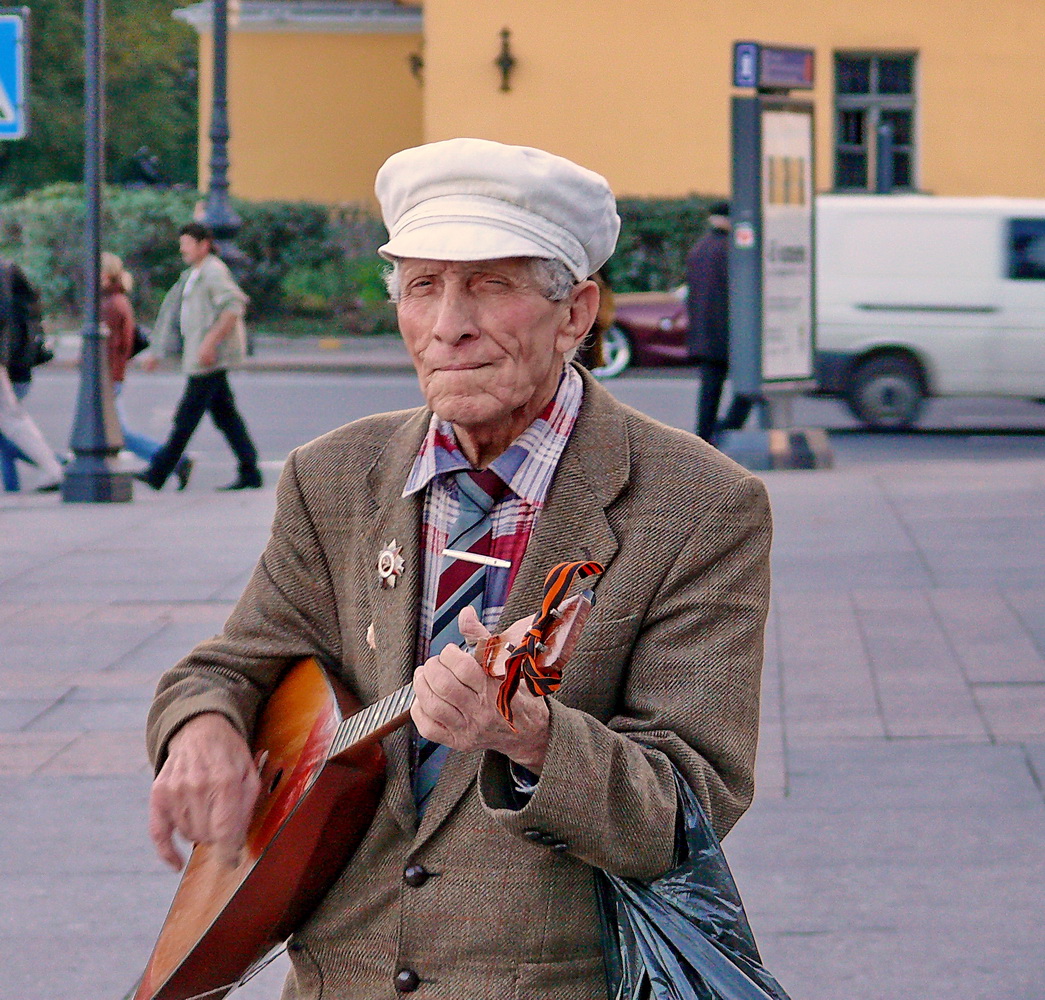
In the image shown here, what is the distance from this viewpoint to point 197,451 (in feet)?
48.6

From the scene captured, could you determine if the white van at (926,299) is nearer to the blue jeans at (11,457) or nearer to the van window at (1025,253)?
the van window at (1025,253)

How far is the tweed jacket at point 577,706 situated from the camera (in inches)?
79.5

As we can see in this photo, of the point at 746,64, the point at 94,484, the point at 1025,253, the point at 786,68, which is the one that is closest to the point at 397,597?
the point at 94,484

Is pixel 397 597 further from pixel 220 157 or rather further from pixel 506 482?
pixel 220 157

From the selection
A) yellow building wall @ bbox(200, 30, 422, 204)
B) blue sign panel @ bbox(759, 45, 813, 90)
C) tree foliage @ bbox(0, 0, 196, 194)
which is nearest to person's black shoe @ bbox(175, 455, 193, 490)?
blue sign panel @ bbox(759, 45, 813, 90)

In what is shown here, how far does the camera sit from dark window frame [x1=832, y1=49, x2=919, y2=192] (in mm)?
26562

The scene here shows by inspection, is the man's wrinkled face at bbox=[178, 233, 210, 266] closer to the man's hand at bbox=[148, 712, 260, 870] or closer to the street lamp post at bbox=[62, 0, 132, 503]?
the street lamp post at bbox=[62, 0, 132, 503]

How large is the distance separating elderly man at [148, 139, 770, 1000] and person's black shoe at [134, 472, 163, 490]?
9.92 m

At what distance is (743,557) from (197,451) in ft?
42.8

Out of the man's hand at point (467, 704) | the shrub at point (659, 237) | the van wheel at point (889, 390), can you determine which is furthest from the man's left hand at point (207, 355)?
the shrub at point (659, 237)

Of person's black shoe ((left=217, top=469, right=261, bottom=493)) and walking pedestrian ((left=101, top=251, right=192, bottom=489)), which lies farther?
walking pedestrian ((left=101, top=251, right=192, bottom=489))

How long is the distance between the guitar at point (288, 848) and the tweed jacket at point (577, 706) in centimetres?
4

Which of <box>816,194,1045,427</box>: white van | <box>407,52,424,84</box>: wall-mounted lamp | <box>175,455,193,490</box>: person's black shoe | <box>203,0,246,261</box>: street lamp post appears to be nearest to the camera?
<box>175,455,193,490</box>: person's black shoe

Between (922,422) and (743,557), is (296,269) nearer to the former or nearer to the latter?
(922,422)
